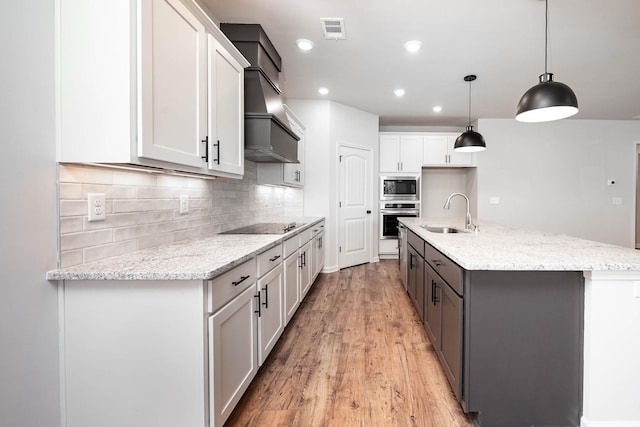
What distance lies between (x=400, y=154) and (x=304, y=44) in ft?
11.2

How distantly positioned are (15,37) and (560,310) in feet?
8.15

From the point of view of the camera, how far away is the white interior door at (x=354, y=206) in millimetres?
5180

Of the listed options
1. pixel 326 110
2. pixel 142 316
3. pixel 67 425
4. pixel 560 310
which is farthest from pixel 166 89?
pixel 326 110

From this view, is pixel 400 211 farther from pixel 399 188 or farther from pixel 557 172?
pixel 557 172

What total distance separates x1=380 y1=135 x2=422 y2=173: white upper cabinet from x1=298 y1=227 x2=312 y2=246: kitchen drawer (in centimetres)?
297

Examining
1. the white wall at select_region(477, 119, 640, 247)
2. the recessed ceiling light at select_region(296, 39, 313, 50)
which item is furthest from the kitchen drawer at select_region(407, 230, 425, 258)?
the white wall at select_region(477, 119, 640, 247)

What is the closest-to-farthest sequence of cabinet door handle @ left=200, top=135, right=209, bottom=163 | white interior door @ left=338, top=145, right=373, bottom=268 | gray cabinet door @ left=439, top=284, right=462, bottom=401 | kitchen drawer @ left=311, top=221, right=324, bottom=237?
gray cabinet door @ left=439, top=284, right=462, bottom=401
cabinet door handle @ left=200, top=135, right=209, bottom=163
kitchen drawer @ left=311, top=221, right=324, bottom=237
white interior door @ left=338, top=145, right=373, bottom=268

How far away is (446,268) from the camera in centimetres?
192

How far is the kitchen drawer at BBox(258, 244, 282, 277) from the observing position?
1.92 metres

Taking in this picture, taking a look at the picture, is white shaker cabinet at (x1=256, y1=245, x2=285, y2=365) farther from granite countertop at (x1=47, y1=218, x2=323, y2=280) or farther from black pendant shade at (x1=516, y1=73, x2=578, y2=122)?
black pendant shade at (x1=516, y1=73, x2=578, y2=122)

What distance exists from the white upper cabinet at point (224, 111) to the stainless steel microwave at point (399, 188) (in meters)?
3.97

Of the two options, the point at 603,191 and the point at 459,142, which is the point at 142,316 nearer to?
the point at 459,142

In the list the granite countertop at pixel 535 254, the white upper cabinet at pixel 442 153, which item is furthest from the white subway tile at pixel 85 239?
the white upper cabinet at pixel 442 153

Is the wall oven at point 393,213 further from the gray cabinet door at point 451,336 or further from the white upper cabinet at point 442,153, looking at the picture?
the gray cabinet door at point 451,336
